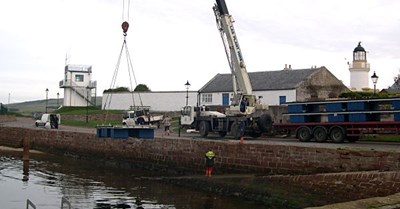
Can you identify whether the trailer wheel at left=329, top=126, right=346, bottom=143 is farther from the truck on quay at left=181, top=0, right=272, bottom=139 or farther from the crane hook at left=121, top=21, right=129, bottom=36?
the crane hook at left=121, top=21, right=129, bottom=36

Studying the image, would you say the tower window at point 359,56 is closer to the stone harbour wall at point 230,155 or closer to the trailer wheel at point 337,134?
the trailer wheel at point 337,134

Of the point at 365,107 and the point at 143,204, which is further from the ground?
the point at 365,107

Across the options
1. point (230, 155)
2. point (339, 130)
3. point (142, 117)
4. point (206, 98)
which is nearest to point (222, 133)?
point (339, 130)

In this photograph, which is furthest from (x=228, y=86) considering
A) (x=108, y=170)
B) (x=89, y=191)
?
(x=89, y=191)

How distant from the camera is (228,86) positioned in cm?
5672

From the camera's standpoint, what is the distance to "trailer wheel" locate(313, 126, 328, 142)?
29.3 meters

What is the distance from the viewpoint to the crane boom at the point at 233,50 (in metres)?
36.2

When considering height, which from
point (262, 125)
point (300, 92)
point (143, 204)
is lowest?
point (143, 204)

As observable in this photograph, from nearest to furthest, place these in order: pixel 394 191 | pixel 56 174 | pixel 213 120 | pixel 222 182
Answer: pixel 394 191
pixel 222 182
pixel 56 174
pixel 213 120

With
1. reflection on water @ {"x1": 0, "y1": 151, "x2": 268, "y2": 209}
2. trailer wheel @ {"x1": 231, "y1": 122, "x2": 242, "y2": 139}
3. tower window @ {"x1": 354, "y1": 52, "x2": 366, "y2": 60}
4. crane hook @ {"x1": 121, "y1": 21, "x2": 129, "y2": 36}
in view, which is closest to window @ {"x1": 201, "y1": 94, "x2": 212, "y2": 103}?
tower window @ {"x1": 354, "y1": 52, "x2": 366, "y2": 60}

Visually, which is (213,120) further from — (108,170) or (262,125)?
(108,170)

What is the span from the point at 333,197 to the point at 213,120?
64.2 feet

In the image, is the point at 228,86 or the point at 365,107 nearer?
the point at 365,107

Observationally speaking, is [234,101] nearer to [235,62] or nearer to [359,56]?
[235,62]
